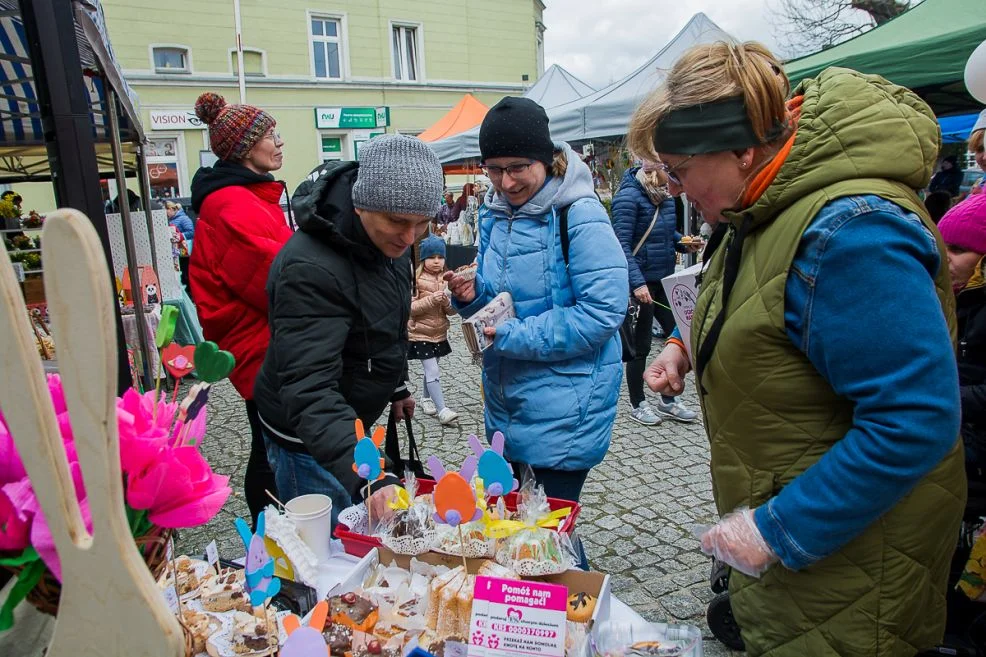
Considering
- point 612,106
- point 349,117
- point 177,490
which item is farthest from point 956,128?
point 349,117

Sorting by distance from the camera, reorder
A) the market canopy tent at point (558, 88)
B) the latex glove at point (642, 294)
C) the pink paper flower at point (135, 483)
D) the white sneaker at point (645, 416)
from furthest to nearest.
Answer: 1. the market canopy tent at point (558, 88)
2. the latex glove at point (642, 294)
3. the white sneaker at point (645, 416)
4. the pink paper flower at point (135, 483)

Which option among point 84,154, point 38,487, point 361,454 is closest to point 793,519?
point 361,454

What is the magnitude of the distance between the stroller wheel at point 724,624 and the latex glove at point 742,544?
4.24 ft

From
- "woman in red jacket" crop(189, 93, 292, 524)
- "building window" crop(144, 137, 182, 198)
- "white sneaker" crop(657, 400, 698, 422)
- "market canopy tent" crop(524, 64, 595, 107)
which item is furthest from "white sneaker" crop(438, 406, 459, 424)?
"building window" crop(144, 137, 182, 198)

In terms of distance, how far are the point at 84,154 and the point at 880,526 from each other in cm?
198

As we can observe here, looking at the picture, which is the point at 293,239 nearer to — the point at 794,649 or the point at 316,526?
the point at 316,526

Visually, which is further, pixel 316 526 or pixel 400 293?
pixel 400 293

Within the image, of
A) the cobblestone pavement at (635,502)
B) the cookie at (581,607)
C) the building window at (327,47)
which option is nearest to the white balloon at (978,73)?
the cobblestone pavement at (635,502)

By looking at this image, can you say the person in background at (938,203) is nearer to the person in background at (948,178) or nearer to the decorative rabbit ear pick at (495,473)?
the person in background at (948,178)

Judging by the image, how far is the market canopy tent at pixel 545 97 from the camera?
10.5m

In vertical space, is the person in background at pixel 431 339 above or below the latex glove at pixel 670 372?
below

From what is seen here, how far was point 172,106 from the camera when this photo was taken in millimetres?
18375

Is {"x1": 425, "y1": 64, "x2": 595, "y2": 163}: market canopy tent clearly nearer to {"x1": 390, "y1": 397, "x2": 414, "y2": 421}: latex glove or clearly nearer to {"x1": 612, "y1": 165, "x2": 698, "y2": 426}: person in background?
{"x1": 612, "y1": 165, "x2": 698, "y2": 426}: person in background

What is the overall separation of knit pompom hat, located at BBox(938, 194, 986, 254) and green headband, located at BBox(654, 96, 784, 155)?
1498 millimetres
